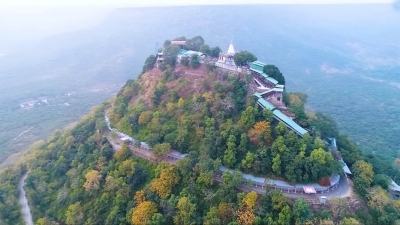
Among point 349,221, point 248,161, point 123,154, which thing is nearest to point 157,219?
point 123,154

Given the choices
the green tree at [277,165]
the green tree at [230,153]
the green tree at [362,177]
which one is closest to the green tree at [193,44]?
the green tree at [230,153]

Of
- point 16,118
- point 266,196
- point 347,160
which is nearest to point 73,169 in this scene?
point 266,196

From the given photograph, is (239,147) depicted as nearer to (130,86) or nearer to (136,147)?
→ (136,147)

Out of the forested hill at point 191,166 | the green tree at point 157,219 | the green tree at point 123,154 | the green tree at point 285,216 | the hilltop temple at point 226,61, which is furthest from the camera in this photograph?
the hilltop temple at point 226,61

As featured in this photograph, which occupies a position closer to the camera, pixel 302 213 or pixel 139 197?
pixel 302 213

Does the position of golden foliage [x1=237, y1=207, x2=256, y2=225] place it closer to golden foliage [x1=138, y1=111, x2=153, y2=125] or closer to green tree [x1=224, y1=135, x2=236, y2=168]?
green tree [x1=224, y1=135, x2=236, y2=168]

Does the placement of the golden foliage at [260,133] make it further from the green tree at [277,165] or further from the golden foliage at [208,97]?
the golden foliage at [208,97]

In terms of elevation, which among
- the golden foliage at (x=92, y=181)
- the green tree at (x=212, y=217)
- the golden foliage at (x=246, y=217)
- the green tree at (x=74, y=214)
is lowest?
the green tree at (x=74, y=214)

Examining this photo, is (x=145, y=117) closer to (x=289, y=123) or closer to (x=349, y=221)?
(x=289, y=123)
